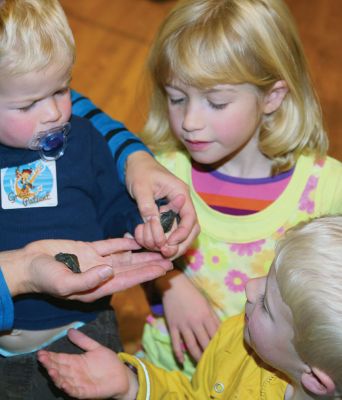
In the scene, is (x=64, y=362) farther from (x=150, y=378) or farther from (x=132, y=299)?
(x=132, y=299)

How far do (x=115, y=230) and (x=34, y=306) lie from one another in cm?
25

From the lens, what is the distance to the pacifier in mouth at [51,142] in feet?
4.45

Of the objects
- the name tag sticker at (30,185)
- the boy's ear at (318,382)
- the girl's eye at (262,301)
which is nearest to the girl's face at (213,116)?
the name tag sticker at (30,185)

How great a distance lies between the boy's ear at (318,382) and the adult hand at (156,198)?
15.0 inches

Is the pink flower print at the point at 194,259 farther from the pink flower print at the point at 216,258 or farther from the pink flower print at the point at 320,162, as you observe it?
the pink flower print at the point at 320,162

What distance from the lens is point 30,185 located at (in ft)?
4.57

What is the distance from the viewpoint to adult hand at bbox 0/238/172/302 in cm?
122

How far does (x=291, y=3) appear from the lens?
13.4 ft

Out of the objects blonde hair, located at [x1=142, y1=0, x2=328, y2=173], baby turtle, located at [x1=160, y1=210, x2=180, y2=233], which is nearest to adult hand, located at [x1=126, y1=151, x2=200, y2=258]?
baby turtle, located at [x1=160, y1=210, x2=180, y2=233]

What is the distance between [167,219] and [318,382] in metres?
0.47

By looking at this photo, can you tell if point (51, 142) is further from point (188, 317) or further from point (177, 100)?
point (188, 317)

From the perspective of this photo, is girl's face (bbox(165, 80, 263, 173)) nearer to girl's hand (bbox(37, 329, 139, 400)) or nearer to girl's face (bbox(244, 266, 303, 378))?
girl's face (bbox(244, 266, 303, 378))

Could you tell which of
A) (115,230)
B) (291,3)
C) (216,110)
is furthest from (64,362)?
(291,3)

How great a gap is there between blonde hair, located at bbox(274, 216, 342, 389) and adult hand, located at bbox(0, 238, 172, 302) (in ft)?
1.06
